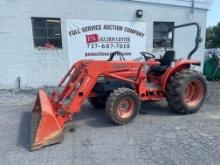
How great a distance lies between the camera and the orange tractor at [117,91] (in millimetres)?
3844

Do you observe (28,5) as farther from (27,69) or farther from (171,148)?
(171,148)

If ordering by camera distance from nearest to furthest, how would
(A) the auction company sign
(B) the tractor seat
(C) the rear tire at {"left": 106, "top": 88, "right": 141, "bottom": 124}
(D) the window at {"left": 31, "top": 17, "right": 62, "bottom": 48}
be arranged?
(C) the rear tire at {"left": 106, "top": 88, "right": 141, "bottom": 124} < (B) the tractor seat < (D) the window at {"left": 31, "top": 17, "right": 62, "bottom": 48} < (A) the auction company sign

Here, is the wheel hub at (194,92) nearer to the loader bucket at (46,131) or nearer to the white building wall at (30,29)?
the loader bucket at (46,131)

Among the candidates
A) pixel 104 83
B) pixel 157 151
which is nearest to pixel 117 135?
pixel 157 151

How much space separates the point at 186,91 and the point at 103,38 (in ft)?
13.4

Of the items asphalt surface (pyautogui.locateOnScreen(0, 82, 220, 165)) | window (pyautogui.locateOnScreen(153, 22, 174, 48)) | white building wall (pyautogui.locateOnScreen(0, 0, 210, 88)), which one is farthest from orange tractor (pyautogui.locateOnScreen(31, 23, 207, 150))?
window (pyautogui.locateOnScreen(153, 22, 174, 48))

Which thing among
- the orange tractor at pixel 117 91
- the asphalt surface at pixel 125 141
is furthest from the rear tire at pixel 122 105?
the asphalt surface at pixel 125 141

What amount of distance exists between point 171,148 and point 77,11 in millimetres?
5977

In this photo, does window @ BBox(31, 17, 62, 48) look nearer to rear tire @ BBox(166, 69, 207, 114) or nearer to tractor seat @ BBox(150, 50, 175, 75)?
tractor seat @ BBox(150, 50, 175, 75)

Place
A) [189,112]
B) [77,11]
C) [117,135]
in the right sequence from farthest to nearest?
1. [77,11]
2. [189,112]
3. [117,135]

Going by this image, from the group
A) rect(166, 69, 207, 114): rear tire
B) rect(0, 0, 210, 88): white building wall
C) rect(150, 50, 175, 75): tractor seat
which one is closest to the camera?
rect(166, 69, 207, 114): rear tire

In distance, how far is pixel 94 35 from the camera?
8.19 meters

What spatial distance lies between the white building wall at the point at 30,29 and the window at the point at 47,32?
17 centimetres

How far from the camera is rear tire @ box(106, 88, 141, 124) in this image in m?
4.33
